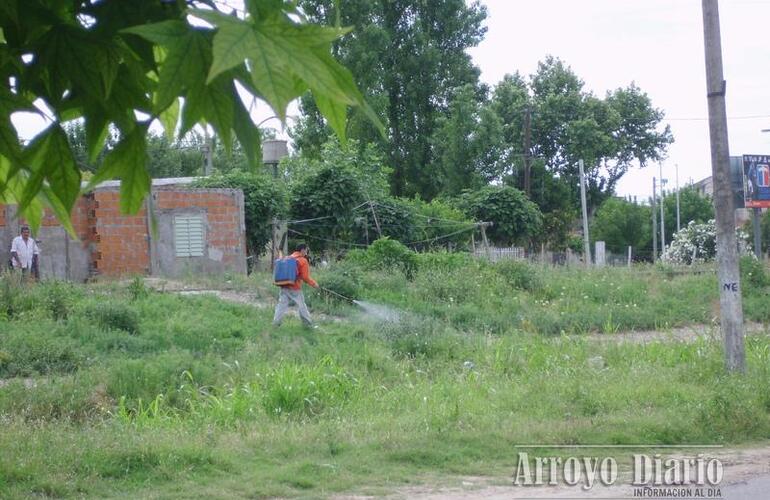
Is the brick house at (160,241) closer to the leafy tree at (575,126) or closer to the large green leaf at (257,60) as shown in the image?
the large green leaf at (257,60)

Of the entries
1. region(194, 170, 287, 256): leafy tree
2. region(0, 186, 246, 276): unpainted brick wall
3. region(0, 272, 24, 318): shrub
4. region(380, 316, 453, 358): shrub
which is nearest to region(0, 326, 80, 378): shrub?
region(0, 272, 24, 318): shrub

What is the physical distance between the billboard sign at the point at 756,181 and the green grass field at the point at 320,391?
14.2 metres

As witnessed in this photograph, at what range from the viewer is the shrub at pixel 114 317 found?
49.3 ft

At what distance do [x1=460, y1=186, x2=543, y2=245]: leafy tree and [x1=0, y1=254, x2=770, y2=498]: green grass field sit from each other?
12.2 meters

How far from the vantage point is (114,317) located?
1506cm

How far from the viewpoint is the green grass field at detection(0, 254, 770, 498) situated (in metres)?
7.24

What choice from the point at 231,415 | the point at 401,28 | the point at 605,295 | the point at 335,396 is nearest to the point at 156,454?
the point at 231,415

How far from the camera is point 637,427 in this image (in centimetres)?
906

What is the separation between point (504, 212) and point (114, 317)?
2020cm

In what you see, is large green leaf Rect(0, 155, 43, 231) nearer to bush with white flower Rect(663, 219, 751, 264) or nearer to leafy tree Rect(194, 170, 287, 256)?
leafy tree Rect(194, 170, 287, 256)

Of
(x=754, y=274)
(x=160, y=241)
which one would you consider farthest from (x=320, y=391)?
(x=754, y=274)

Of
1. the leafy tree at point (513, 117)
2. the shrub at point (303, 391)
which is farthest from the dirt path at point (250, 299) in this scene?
the leafy tree at point (513, 117)

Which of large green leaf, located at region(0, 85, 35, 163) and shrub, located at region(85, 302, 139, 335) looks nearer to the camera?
large green leaf, located at region(0, 85, 35, 163)

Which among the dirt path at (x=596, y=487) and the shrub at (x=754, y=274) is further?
the shrub at (x=754, y=274)
